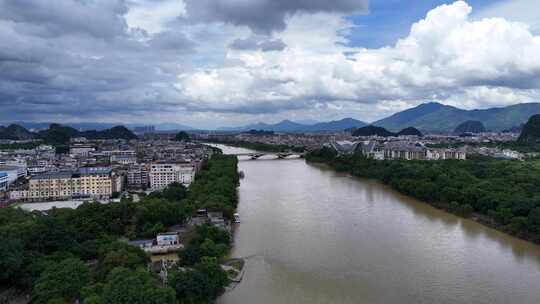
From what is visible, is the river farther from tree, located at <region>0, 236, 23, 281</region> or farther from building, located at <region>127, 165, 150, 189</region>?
building, located at <region>127, 165, 150, 189</region>

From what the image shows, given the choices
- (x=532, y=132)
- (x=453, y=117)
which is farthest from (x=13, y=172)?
(x=453, y=117)

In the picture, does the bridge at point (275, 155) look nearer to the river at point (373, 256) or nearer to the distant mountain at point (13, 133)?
the river at point (373, 256)

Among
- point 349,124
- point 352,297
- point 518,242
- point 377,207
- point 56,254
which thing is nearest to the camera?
point 352,297

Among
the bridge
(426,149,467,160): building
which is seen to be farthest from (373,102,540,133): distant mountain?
(426,149,467,160): building

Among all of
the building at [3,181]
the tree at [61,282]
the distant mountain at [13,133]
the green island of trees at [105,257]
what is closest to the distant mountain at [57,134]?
the distant mountain at [13,133]

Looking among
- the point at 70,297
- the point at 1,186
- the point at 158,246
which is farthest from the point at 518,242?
the point at 1,186

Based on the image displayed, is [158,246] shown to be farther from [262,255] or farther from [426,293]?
[426,293]
